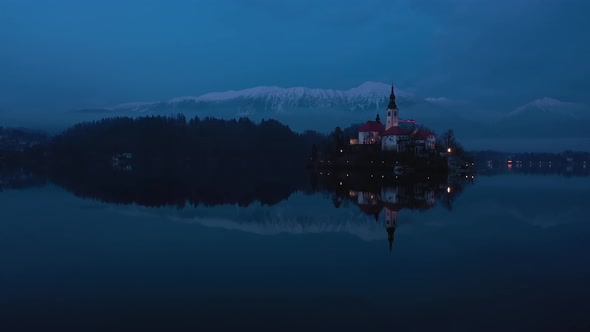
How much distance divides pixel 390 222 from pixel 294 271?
11223 mm

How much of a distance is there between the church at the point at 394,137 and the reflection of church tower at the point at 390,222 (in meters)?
58.1

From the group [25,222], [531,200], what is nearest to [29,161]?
[25,222]

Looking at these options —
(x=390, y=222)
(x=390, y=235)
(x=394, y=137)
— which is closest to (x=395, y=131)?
(x=394, y=137)

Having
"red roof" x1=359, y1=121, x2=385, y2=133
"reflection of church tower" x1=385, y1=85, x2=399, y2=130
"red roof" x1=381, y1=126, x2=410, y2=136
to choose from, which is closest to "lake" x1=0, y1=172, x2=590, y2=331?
"red roof" x1=381, y1=126, x2=410, y2=136

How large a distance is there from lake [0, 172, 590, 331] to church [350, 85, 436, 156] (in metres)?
58.9

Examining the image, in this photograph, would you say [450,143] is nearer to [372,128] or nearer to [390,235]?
[372,128]

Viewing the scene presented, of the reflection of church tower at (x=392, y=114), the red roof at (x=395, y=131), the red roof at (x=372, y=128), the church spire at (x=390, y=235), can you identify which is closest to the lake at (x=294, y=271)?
the church spire at (x=390, y=235)

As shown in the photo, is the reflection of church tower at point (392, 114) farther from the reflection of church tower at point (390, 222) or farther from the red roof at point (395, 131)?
the reflection of church tower at point (390, 222)

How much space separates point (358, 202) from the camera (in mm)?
34188

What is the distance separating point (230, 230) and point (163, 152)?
15552 centimetres

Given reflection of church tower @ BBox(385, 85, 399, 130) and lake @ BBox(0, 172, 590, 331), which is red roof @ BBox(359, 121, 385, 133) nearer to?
reflection of church tower @ BBox(385, 85, 399, 130)

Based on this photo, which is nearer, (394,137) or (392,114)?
(394,137)

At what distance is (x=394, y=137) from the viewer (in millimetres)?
89875

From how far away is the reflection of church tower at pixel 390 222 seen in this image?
20.5 m
